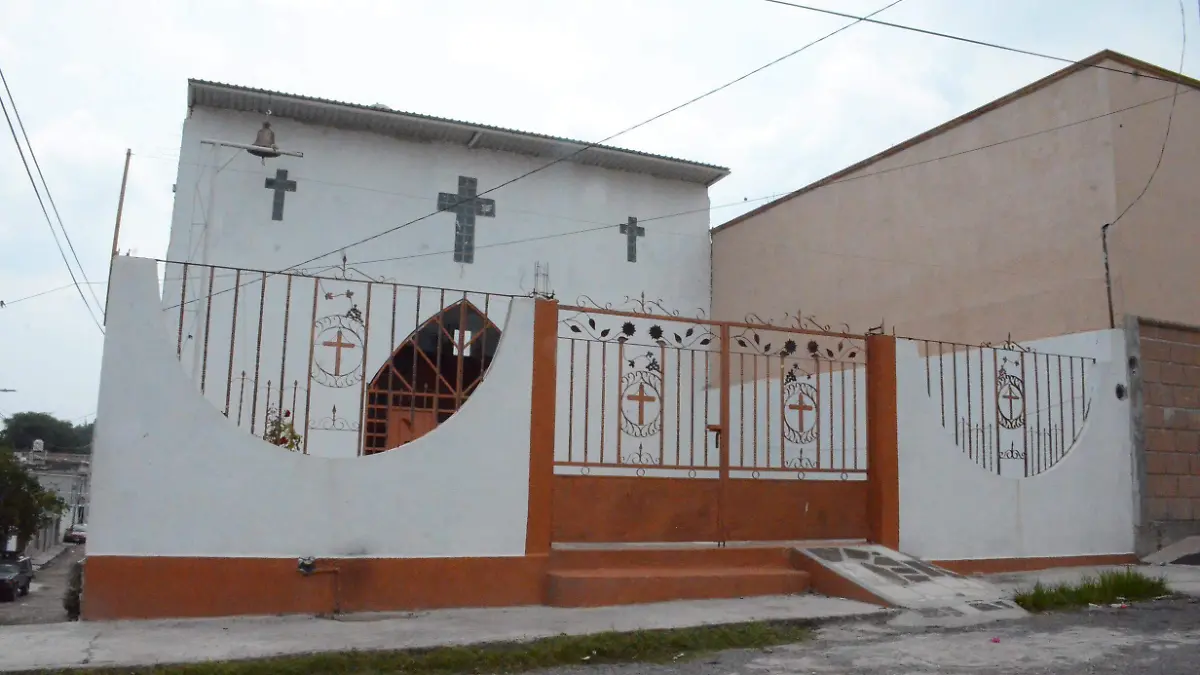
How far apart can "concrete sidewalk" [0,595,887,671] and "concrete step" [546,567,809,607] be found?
0.11 metres

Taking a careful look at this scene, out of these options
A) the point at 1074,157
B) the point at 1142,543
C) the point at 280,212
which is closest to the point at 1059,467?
the point at 1142,543

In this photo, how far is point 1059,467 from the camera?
7957mm

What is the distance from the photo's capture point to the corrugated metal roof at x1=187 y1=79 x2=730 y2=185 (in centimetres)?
1180

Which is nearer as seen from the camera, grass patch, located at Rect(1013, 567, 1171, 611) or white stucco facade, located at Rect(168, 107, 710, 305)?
grass patch, located at Rect(1013, 567, 1171, 611)

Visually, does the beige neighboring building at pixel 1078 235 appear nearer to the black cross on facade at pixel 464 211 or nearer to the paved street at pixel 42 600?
the black cross on facade at pixel 464 211

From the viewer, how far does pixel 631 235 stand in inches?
559

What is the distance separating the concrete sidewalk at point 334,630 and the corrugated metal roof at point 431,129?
28.1 ft

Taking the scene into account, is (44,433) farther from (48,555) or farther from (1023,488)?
(1023,488)

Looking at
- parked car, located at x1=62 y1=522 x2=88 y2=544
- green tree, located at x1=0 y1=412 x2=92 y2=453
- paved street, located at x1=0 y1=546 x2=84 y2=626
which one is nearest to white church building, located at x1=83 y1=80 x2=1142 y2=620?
paved street, located at x1=0 y1=546 x2=84 y2=626

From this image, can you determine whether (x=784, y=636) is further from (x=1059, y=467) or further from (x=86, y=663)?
(x=1059, y=467)

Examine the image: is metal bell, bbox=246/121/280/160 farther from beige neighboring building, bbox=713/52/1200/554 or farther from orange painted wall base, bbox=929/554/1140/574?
orange painted wall base, bbox=929/554/1140/574

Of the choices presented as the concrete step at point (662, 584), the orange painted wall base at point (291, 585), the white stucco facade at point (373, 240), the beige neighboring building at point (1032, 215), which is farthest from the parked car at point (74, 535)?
the concrete step at point (662, 584)

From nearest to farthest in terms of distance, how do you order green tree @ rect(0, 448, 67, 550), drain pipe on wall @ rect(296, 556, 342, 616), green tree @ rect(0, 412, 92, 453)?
drain pipe on wall @ rect(296, 556, 342, 616) → green tree @ rect(0, 448, 67, 550) → green tree @ rect(0, 412, 92, 453)

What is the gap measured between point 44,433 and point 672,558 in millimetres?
69689
